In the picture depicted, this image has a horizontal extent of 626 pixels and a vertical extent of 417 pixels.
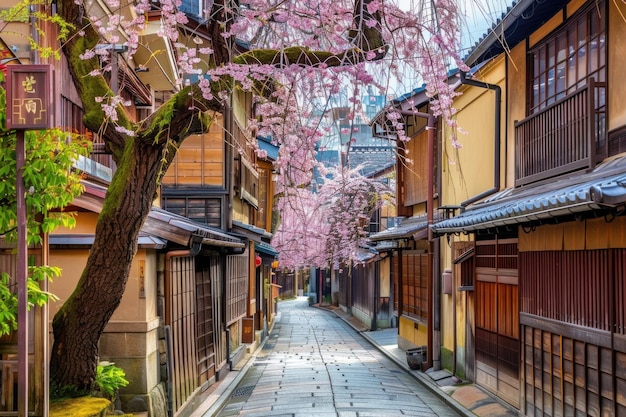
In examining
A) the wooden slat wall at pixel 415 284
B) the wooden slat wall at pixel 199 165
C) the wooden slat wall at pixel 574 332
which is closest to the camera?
the wooden slat wall at pixel 574 332

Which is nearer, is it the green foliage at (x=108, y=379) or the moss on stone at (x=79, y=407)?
the moss on stone at (x=79, y=407)

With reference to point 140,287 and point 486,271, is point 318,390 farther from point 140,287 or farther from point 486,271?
point 140,287

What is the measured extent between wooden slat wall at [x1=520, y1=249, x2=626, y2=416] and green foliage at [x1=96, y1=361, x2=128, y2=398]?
265 inches

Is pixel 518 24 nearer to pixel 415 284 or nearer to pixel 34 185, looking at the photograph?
pixel 34 185

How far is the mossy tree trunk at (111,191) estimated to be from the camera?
8969 mm

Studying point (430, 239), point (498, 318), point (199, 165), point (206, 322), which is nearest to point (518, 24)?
point (498, 318)

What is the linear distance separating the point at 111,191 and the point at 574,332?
712 centimetres

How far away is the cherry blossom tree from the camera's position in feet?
27.6

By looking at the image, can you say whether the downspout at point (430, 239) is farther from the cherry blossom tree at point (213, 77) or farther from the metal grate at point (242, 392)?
the cherry blossom tree at point (213, 77)

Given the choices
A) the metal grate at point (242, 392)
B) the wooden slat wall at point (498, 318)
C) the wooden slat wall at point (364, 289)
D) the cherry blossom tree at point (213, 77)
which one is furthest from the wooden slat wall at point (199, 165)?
the wooden slat wall at point (364, 289)

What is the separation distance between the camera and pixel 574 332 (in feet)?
38.3

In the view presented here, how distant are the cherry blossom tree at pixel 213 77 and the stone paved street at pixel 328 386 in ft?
20.0

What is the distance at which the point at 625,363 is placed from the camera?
9.91m

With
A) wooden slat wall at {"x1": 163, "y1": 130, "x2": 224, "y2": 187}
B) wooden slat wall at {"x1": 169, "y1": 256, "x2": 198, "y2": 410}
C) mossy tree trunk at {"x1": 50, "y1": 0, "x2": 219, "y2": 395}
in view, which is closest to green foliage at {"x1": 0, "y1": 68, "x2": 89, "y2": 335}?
mossy tree trunk at {"x1": 50, "y1": 0, "x2": 219, "y2": 395}
